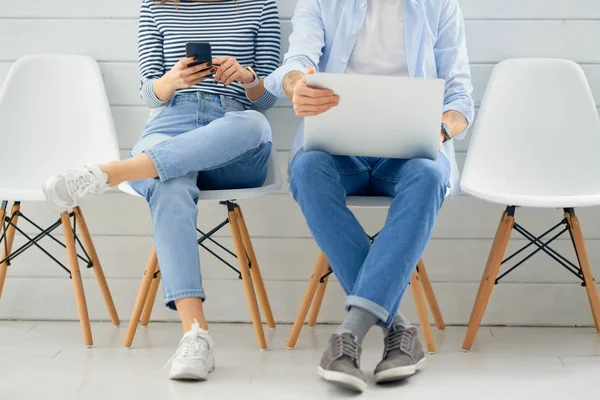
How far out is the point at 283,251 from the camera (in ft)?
7.79

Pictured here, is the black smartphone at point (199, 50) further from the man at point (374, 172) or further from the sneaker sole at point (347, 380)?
the sneaker sole at point (347, 380)

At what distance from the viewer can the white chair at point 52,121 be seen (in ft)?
7.43

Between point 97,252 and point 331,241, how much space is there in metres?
0.99

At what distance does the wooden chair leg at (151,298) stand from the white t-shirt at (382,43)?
753 mm

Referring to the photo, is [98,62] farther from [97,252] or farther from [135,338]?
[135,338]

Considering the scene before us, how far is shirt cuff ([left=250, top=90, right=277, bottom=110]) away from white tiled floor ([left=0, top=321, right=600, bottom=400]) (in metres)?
0.63

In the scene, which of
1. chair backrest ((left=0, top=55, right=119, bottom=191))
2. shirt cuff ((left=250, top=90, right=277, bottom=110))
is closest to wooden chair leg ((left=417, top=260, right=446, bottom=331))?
shirt cuff ((left=250, top=90, right=277, bottom=110))

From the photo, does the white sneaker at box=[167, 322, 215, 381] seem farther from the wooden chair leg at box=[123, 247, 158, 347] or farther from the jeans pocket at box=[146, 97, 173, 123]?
the jeans pocket at box=[146, 97, 173, 123]

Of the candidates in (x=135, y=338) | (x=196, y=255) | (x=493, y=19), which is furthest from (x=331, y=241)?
(x=493, y=19)

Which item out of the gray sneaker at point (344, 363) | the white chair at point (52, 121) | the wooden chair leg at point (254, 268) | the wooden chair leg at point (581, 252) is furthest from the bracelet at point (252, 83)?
the wooden chair leg at point (581, 252)

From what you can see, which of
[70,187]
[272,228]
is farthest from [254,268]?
[70,187]

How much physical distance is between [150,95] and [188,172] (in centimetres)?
36

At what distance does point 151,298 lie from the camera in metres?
2.13

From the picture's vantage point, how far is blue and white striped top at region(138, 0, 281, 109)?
218cm
